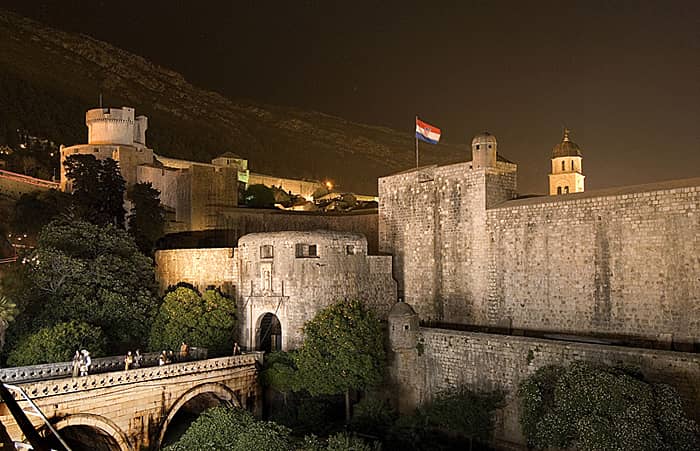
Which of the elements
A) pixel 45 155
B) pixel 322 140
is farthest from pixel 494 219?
pixel 322 140

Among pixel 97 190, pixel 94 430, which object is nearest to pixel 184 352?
pixel 94 430

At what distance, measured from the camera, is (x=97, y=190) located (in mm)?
35250

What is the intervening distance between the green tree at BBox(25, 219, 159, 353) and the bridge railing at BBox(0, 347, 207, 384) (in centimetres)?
282

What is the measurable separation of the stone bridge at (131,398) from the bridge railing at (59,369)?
1311 millimetres

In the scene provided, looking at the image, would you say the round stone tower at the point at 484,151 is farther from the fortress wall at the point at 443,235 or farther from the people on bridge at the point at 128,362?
the people on bridge at the point at 128,362

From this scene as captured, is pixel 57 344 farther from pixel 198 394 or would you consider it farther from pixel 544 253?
pixel 544 253

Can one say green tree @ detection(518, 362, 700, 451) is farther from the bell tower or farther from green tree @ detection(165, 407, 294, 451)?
the bell tower

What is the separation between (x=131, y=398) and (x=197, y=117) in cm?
10377

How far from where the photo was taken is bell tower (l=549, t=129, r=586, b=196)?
131 feet

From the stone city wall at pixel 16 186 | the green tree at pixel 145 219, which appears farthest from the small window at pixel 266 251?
the stone city wall at pixel 16 186

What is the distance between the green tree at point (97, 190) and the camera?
1361 inches

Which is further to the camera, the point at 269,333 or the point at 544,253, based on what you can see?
the point at 269,333

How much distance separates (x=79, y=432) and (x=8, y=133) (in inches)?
2132

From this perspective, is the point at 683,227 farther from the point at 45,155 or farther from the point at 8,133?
the point at 8,133
